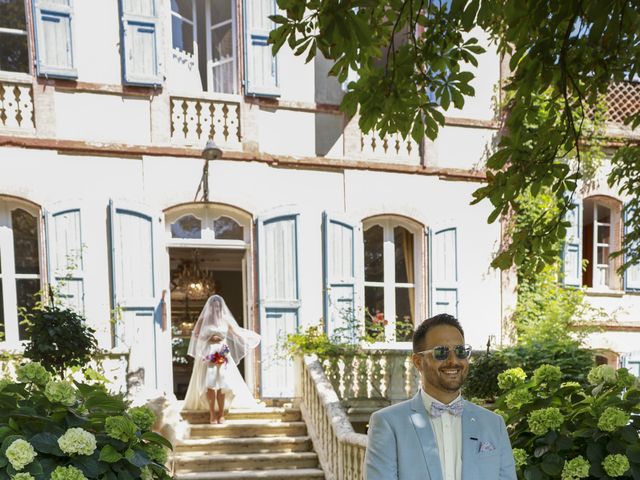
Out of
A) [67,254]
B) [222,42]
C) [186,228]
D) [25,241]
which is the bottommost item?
[67,254]

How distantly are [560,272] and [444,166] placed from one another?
251cm

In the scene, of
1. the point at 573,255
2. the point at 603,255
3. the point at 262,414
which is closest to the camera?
the point at 262,414

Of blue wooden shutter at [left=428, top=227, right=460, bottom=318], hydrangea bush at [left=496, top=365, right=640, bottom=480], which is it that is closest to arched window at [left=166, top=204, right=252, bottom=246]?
blue wooden shutter at [left=428, top=227, right=460, bottom=318]

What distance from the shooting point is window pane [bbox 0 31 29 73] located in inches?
263

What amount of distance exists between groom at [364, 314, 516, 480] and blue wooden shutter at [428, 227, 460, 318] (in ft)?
19.4

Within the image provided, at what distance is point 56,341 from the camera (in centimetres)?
484

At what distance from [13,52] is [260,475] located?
5872 mm

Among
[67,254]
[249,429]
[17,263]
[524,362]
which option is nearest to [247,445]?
[249,429]

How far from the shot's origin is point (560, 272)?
836cm

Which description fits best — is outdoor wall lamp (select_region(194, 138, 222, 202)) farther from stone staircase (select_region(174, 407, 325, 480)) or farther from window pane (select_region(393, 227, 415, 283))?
window pane (select_region(393, 227, 415, 283))

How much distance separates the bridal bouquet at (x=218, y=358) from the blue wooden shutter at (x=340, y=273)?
148cm

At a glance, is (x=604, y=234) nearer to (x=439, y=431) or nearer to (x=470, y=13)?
(x=470, y=13)

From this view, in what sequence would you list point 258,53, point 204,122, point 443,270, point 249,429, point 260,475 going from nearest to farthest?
point 260,475
point 249,429
point 204,122
point 258,53
point 443,270

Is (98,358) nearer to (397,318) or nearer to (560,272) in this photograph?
(397,318)
